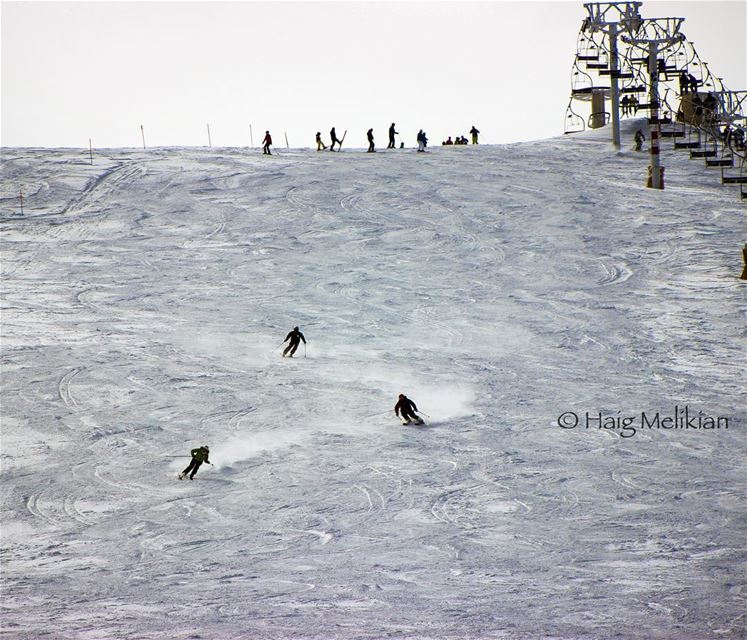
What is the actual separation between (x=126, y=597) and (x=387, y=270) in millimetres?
18941

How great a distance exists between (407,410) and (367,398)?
6.36ft

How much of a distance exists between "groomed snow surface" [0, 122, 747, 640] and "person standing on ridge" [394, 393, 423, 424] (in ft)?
1.15

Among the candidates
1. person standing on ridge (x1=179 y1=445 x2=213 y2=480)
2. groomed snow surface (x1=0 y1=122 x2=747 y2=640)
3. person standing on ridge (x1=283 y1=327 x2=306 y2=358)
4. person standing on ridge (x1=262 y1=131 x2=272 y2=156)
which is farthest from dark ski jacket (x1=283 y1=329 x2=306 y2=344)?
person standing on ridge (x1=262 y1=131 x2=272 y2=156)

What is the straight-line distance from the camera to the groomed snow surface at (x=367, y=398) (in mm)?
13734

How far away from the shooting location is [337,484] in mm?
17750

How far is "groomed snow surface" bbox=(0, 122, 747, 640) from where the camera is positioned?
1373cm

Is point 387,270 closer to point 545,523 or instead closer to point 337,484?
point 337,484

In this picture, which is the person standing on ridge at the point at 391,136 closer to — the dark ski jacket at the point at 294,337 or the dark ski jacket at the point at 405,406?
the dark ski jacket at the point at 294,337

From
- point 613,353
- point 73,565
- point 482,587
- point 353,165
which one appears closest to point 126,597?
point 73,565

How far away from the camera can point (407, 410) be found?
20.6 meters

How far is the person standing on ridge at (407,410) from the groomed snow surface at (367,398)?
352 millimetres

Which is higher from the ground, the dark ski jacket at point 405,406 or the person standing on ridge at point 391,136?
the person standing on ridge at point 391,136

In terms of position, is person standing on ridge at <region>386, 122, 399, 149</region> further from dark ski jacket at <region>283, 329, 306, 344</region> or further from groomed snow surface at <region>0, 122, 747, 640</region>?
dark ski jacket at <region>283, 329, 306, 344</region>

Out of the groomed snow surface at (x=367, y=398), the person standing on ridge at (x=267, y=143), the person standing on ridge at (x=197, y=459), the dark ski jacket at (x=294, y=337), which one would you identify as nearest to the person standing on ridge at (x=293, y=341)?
the dark ski jacket at (x=294, y=337)
